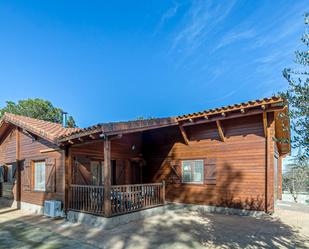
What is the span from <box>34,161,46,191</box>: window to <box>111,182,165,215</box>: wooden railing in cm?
389

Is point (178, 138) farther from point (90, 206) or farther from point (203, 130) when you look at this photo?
point (90, 206)

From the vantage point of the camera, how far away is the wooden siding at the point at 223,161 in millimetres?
8109

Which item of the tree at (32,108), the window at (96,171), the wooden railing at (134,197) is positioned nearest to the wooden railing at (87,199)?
the wooden railing at (134,197)

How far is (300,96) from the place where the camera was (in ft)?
9.49

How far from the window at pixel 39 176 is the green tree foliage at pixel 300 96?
9131mm

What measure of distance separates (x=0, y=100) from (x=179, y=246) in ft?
94.5

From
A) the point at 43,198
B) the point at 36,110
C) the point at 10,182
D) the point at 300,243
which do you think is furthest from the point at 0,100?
the point at 300,243

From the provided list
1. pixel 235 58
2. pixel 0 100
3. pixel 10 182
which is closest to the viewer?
pixel 10 182

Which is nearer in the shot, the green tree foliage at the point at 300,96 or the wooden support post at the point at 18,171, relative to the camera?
the green tree foliage at the point at 300,96

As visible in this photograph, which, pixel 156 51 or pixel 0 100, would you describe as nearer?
pixel 156 51

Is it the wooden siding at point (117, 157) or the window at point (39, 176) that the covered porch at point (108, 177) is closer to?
the wooden siding at point (117, 157)

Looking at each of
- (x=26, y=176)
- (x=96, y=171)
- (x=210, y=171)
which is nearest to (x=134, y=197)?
(x=96, y=171)

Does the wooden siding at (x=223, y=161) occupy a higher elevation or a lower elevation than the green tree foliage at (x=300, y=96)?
lower

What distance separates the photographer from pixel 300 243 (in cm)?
509
